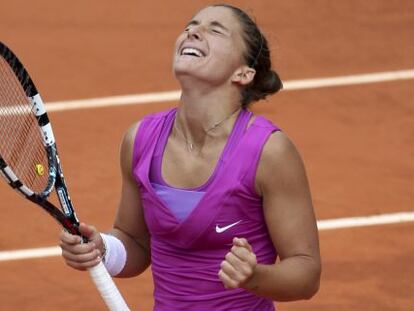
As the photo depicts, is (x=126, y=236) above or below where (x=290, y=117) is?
above

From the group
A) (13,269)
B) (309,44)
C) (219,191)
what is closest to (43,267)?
(13,269)

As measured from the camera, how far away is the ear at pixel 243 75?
14.5 feet

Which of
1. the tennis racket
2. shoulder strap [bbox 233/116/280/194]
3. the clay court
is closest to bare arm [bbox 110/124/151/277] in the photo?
the tennis racket

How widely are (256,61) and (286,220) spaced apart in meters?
0.58

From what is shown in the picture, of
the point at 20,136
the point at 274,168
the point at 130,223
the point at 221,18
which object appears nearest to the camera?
the point at 274,168

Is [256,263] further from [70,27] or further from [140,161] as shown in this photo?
[70,27]

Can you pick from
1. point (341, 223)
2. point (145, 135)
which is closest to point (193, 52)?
point (145, 135)

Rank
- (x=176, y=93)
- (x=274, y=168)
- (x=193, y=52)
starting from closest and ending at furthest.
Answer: (x=274, y=168), (x=193, y=52), (x=176, y=93)

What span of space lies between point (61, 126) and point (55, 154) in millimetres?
4329

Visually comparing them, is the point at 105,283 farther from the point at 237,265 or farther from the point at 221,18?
the point at 221,18

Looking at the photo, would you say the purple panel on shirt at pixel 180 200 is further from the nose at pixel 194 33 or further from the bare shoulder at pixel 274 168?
the nose at pixel 194 33

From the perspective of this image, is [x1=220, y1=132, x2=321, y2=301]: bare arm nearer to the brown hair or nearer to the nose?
the brown hair

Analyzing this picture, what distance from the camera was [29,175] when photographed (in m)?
4.59

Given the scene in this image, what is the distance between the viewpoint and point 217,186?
14.0 ft
